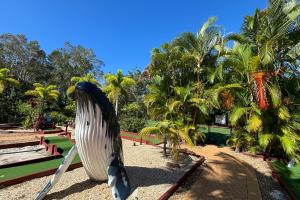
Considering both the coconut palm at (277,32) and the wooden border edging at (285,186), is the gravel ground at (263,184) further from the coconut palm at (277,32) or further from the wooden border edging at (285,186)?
the coconut palm at (277,32)

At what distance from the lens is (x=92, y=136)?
15.8ft

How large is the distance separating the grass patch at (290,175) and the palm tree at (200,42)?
5935 millimetres

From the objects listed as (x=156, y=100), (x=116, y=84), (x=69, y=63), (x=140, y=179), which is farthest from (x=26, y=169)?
(x=69, y=63)

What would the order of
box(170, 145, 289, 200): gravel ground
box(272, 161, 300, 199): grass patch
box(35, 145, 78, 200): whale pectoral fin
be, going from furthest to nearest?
box(272, 161, 300, 199): grass patch, box(170, 145, 289, 200): gravel ground, box(35, 145, 78, 200): whale pectoral fin

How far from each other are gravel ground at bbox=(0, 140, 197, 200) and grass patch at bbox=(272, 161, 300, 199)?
3.59m

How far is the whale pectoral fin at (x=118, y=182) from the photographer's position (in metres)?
3.78

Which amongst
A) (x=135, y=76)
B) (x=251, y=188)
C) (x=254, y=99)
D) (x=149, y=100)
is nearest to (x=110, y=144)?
(x=251, y=188)

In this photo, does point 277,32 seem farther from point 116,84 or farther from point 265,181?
point 116,84

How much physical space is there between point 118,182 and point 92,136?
124cm

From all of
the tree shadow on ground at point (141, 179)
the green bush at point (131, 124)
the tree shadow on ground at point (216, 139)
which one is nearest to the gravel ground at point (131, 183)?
the tree shadow on ground at point (141, 179)

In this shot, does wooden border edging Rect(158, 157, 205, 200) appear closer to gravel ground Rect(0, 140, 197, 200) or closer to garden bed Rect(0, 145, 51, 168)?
gravel ground Rect(0, 140, 197, 200)

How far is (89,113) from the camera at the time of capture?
15.3 feet

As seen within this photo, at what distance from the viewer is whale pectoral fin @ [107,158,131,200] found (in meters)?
3.78

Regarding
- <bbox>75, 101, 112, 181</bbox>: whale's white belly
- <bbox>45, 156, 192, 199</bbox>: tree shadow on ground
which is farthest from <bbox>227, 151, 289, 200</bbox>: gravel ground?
<bbox>75, 101, 112, 181</bbox>: whale's white belly
